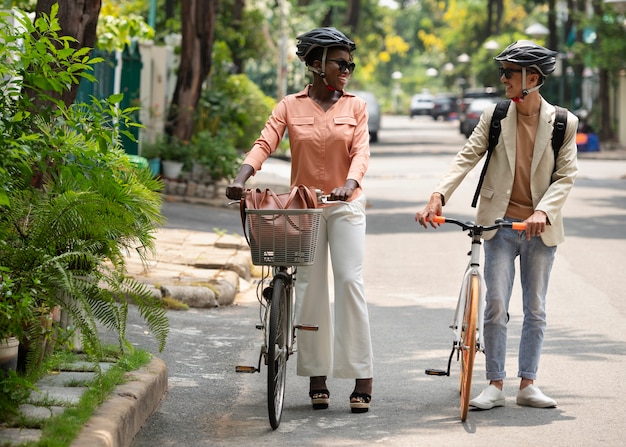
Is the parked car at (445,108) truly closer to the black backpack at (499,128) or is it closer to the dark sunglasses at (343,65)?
the black backpack at (499,128)

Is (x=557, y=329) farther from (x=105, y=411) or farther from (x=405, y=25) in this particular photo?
(x=405, y=25)

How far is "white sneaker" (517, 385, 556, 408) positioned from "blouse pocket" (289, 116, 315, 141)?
1.84 meters

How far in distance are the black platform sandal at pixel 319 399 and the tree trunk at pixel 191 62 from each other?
45.6 feet

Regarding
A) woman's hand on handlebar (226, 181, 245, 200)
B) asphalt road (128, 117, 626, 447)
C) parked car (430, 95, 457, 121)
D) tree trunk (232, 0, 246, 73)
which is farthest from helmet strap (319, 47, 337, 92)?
parked car (430, 95, 457, 121)

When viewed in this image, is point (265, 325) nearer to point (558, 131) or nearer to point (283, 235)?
point (283, 235)

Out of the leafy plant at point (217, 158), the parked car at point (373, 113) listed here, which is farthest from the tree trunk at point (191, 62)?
the parked car at point (373, 113)

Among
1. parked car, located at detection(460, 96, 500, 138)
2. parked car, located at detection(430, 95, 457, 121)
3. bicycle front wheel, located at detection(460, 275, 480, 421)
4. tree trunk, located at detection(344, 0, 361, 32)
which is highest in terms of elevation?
tree trunk, located at detection(344, 0, 361, 32)

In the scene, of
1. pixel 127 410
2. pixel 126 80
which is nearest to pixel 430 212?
pixel 127 410

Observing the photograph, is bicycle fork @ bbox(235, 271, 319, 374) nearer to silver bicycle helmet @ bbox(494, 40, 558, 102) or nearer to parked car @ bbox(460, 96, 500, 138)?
silver bicycle helmet @ bbox(494, 40, 558, 102)

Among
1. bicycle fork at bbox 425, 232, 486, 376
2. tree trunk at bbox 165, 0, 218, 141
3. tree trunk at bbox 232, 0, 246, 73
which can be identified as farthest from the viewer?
tree trunk at bbox 232, 0, 246, 73

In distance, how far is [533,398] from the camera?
6840 millimetres

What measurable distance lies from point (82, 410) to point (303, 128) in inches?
80.4

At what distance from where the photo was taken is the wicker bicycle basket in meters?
6.09

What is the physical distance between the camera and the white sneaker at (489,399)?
6773 mm
